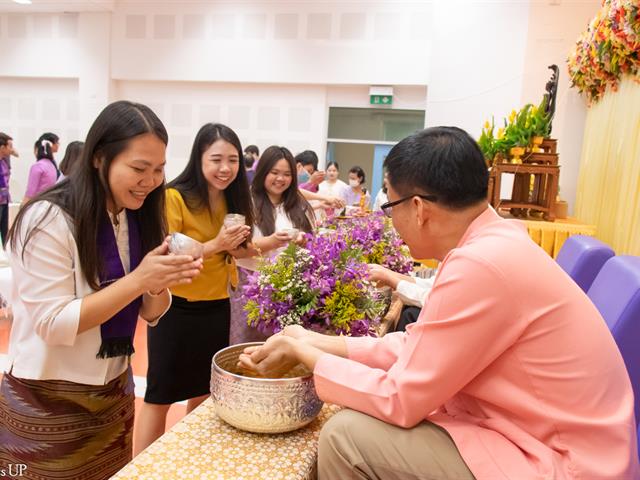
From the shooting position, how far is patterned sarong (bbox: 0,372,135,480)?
134 cm

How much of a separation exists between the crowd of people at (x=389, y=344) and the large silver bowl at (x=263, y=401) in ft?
0.24

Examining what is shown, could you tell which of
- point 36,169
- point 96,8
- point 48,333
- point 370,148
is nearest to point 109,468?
point 48,333

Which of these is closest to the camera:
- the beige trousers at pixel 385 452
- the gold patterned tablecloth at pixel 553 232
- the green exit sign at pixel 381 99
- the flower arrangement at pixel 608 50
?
the beige trousers at pixel 385 452

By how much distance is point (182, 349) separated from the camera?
7.19 ft

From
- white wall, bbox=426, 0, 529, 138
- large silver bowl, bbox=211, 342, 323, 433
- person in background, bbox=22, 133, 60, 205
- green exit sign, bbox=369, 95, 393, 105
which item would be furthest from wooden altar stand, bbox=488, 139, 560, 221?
person in background, bbox=22, 133, 60, 205

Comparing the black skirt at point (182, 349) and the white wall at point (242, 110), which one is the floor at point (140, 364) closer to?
the black skirt at point (182, 349)

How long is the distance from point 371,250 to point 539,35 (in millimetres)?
5448

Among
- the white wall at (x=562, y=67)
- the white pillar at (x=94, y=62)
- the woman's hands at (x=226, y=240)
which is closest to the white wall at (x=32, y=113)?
the white pillar at (x=94, y=62)

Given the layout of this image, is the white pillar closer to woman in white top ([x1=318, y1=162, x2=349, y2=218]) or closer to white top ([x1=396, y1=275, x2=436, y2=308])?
woman in white top ([x1=318, y1=162, x2=349, y2=218])

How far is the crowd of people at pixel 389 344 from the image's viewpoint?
97 centimetres

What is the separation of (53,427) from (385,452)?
0.91 m

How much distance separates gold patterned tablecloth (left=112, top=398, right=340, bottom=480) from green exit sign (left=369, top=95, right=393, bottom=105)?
7.21 meters

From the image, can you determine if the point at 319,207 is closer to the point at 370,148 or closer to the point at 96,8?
the point at 370,148

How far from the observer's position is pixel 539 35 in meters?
6.41
